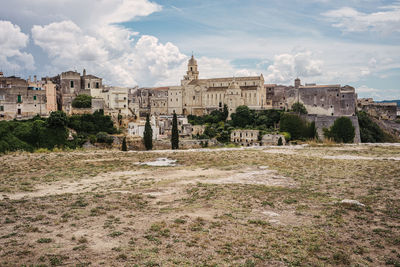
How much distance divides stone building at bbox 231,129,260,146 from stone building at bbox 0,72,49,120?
31720mm

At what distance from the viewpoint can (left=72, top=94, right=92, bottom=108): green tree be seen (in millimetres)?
54031

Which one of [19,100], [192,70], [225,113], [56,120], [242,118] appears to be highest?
[192,70]

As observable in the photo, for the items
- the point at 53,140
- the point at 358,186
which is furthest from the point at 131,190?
the point at 53,140

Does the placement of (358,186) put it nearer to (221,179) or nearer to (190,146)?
(221,179)

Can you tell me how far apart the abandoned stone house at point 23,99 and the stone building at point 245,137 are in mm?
31268

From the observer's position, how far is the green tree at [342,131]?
51.8m

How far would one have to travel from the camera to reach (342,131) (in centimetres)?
5206

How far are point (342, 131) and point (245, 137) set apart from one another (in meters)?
15.9

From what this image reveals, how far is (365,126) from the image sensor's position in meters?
61.5

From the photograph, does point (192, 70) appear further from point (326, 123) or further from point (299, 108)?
point (326, 123)

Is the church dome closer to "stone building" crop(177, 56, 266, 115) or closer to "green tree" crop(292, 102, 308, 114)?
"stone building" crop(177, 56, 266, 115)

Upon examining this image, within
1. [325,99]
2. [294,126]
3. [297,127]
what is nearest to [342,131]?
[297,127]

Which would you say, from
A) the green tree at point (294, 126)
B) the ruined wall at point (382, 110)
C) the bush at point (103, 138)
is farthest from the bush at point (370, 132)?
the bush at point (103, 138)

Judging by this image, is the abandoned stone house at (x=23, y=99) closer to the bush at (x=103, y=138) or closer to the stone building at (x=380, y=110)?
the bush at (x=103, y=138)
